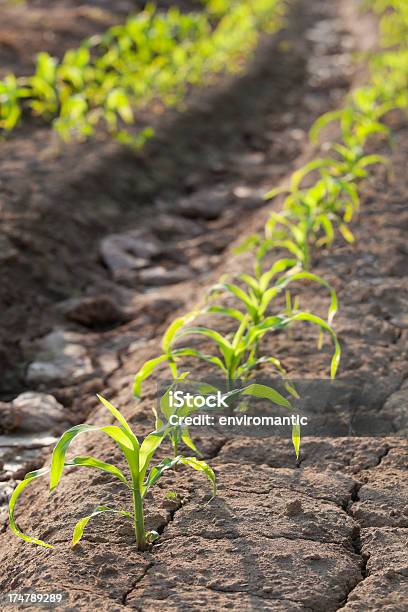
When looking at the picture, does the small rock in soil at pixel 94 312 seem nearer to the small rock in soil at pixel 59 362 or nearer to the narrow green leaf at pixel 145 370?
the small rock in soil at pixel 59 362

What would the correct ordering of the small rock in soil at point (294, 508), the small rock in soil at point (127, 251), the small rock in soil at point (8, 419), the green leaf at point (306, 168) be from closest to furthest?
the small rock in soil at point (294, 508) → the small rock in soil at point (8, 419) → the green leaf at point (306, 168) → the small rock in soil at point (127, 251)

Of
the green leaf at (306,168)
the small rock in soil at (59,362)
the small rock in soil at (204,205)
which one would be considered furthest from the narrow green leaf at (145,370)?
the small rock in soil at (204,205)

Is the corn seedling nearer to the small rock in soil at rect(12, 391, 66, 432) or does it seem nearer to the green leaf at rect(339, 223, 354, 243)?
the green leaf at rect(339, 223, 354, 243)

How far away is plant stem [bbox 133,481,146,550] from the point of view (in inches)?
64.3

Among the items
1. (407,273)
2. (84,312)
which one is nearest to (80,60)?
(84,312)

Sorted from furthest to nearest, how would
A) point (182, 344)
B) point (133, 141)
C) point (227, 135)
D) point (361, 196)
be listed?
point (227, 135), point (133, 141), point (361, 196), point (182, 344)

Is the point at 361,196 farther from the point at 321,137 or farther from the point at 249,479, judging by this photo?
the point at 249,479

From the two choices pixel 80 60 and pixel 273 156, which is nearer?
pixel 80 60

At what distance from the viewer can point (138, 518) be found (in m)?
1.64

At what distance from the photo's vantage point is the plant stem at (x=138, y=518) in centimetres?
163

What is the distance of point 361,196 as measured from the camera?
365cm

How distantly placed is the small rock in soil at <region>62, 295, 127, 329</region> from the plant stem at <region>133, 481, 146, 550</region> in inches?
59.8

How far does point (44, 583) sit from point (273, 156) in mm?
4049

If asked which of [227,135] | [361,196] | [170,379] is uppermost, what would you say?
[227,135]
